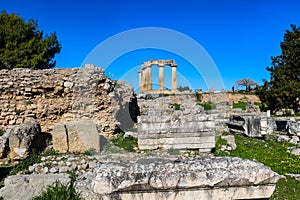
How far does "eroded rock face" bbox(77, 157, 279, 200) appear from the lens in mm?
2832

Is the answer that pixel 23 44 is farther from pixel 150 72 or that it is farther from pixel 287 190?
pixel 287 190

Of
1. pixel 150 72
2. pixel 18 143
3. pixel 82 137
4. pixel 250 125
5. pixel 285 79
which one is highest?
pixel 150 72

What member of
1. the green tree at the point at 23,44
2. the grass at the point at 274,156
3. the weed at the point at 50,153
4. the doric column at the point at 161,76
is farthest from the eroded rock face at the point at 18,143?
the doric column at the point at 161,76

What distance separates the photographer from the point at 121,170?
2.93m

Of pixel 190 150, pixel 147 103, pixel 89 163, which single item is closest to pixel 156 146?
pixel 190 150

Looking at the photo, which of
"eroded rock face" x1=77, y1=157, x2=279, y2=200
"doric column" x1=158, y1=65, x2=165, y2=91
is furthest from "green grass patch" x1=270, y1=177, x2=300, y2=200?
"doric column" x1=158, y1=65, x2=165, y2=91

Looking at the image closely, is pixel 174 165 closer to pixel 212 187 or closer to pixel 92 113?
pixel 212 187

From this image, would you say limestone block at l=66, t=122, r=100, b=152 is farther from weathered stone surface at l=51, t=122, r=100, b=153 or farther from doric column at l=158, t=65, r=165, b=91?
doric column at l=158, t=65, r=165, b=91

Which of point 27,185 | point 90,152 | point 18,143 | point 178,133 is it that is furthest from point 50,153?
point 178,133

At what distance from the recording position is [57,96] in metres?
10.8

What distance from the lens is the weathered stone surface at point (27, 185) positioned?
5148mm

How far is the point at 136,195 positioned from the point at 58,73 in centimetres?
882

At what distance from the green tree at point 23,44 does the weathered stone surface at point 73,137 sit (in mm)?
16214

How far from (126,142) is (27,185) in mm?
4532
